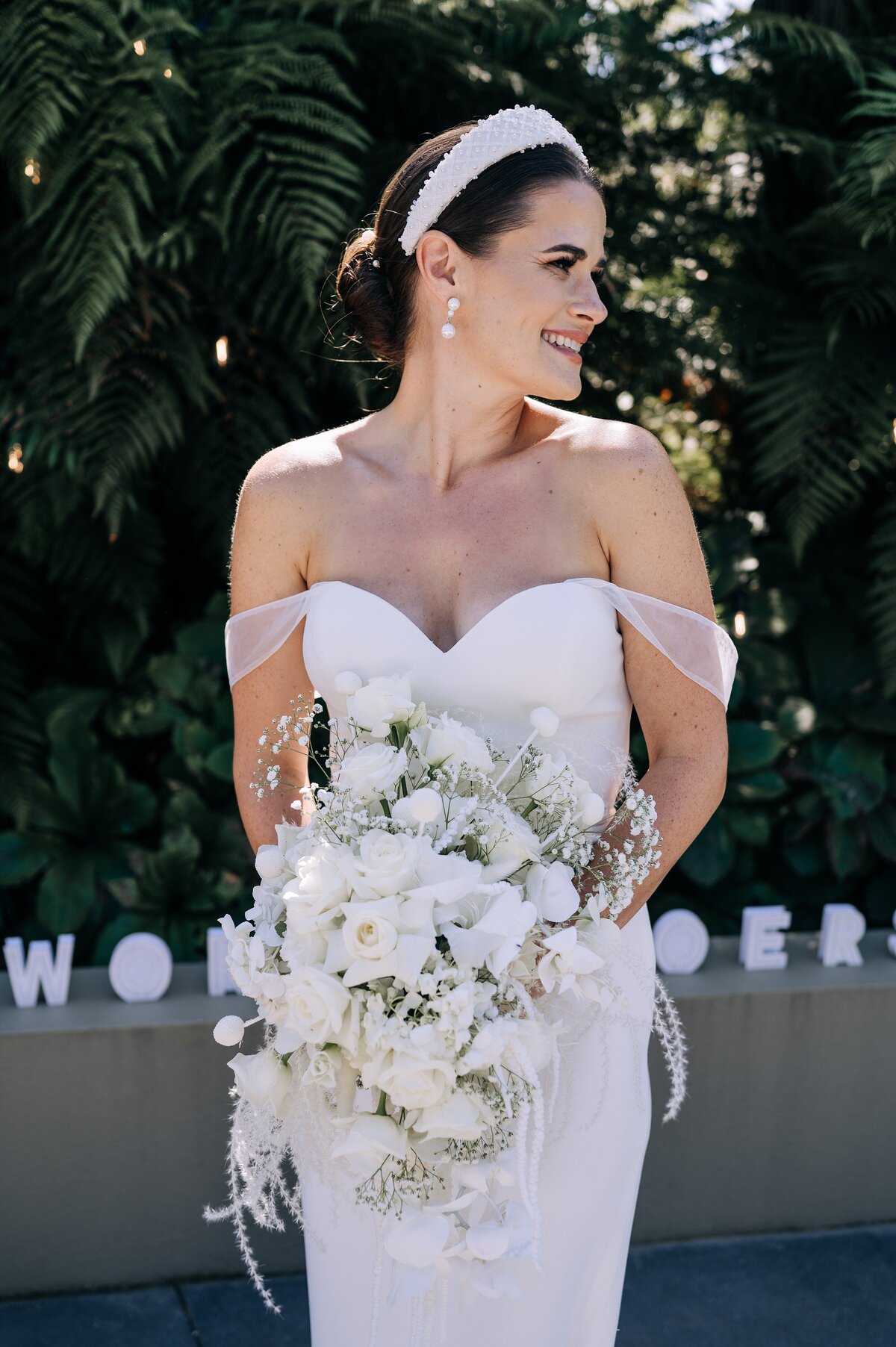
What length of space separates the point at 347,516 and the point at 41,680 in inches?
88.1

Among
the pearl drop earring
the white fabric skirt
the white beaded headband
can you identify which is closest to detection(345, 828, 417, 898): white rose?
the white fabric skirt

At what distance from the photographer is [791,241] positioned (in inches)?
157

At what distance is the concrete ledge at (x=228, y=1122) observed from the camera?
3.00m

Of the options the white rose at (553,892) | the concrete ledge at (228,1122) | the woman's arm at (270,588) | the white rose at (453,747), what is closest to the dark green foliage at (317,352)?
the concrete ledge at (228,1122)

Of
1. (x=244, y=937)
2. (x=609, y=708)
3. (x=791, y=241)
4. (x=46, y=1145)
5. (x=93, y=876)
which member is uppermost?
(x=791, y=241)

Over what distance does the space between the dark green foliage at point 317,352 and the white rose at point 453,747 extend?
5.92 ft

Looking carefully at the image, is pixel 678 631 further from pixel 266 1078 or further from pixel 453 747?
pixel 266 1078

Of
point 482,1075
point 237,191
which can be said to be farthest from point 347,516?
point 237,191

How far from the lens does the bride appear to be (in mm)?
2012

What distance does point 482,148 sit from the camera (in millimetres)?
2031

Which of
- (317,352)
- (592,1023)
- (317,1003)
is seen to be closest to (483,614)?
(592,1023)

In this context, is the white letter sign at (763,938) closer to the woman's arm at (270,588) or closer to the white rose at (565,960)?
the woman's arm at (270,588)

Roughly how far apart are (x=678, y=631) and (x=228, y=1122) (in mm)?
1754

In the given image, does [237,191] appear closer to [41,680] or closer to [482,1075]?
[41,680]
